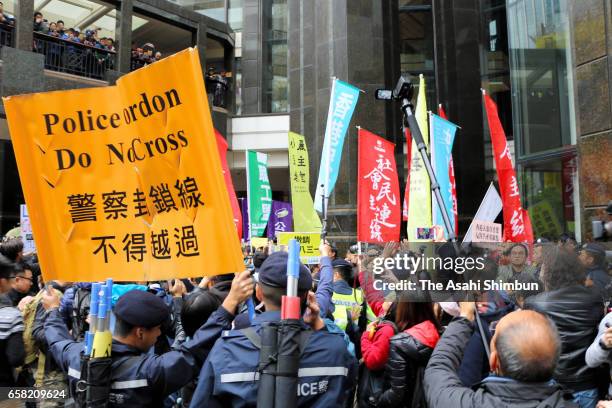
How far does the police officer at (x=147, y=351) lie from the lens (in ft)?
7.78

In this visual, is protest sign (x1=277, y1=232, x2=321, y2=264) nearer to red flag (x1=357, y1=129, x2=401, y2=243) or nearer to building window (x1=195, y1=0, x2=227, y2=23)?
red flag (x1=357, y1=129, x2=401, y2=243)

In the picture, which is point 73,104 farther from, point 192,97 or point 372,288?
point 372,288

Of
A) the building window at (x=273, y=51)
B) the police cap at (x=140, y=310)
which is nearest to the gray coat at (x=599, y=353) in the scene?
the police cap at (x=140, y=310)

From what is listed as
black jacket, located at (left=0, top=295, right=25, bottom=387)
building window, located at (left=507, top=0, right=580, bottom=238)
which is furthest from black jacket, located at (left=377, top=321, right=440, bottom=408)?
building window, located at (left=507, top=0, right=580, bottom=238)

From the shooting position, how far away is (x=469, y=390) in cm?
194

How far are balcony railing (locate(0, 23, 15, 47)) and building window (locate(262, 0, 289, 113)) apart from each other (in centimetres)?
1041

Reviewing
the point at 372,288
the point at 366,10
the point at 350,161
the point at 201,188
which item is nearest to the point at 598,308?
the point at 372,288

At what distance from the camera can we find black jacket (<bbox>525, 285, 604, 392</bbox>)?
9.89 ft

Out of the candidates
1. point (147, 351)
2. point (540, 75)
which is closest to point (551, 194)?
point (540, 75)

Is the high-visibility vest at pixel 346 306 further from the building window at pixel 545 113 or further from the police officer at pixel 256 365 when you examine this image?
the building window at pixel 545 113

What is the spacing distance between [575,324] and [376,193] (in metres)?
4.56

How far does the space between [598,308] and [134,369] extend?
261 centimetres

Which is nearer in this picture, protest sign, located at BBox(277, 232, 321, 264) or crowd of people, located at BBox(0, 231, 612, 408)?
crowd of people, located at BBox(0, 231, 612, 408)

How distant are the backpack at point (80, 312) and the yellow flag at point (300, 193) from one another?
4.46 meters
